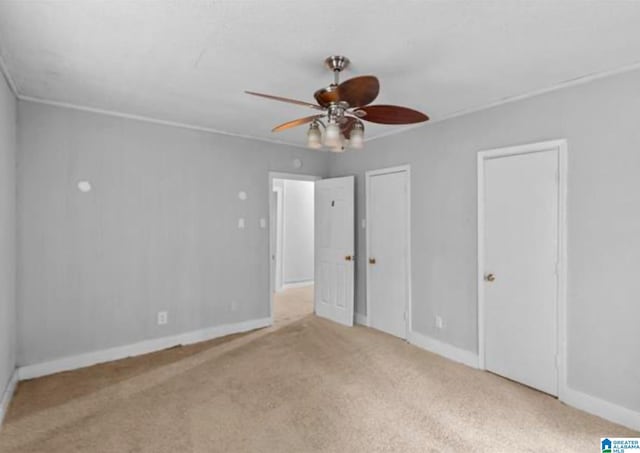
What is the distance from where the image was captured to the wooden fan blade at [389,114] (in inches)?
84.5

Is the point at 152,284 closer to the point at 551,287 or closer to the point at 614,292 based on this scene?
the point at 551,287

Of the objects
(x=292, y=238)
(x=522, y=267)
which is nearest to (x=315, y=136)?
(x=522, y=267)

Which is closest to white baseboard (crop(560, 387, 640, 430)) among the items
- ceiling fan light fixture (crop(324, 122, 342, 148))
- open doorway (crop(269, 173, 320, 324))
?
ceiling fan light fixture (crop(324, 122, 342, 148))

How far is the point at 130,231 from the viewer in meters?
3.54

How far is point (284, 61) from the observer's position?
2270 millimetres

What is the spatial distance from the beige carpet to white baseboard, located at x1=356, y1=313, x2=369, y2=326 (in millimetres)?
874

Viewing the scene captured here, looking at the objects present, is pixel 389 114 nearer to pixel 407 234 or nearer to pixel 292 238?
pixel 407 234

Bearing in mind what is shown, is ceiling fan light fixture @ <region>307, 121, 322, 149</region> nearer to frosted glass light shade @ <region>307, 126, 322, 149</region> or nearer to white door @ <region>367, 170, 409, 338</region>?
frosted glass light shade @ <region>307, 126, 322, 149</region>

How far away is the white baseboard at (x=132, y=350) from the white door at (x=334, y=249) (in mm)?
904

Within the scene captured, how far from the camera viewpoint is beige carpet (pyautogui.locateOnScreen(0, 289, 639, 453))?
218cm

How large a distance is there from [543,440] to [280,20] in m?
2.96

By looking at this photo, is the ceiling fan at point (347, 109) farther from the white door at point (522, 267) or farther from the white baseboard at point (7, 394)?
the white baseboard at point (7, 394)

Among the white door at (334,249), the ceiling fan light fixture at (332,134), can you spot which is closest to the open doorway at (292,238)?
the white door at (334,249)

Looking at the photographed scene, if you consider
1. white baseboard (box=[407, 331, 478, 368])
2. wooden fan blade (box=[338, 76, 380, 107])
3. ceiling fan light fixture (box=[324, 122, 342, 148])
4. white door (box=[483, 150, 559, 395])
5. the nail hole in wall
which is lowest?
white baseboard (box=[407, 331, 478, 368])
